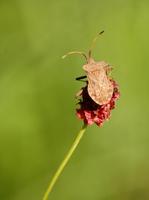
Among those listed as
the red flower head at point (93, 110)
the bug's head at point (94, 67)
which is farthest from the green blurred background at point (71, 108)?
the red flower head at point (93, 110)

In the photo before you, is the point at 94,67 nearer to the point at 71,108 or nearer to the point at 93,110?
the point at 93,110

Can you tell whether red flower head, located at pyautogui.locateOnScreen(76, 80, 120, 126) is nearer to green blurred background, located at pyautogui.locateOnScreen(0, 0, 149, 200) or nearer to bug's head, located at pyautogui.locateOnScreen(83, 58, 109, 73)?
bug's head, located at pyautogui.locateOnScreen(83, 58, 109, 73)

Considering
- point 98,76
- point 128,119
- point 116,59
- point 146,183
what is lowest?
point 146,183

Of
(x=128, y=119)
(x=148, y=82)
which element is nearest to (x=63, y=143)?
(x=128, y=119)

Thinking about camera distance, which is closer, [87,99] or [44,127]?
[87,99]

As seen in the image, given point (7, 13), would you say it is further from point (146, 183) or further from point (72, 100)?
point (146, 183)

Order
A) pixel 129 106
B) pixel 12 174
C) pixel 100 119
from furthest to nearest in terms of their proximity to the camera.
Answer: pixel 129 106 → pixel 12 174 → pixel 100 119
